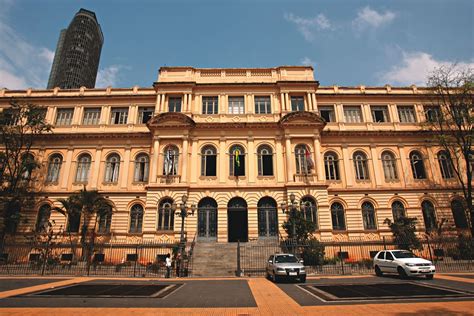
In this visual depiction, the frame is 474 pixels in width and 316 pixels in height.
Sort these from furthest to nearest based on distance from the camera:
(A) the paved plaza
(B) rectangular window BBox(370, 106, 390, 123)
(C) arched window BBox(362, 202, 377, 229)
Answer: (B) rectangular window BBox(370, 106, 390, 123) → (C) arched window BBox(362, 202, 377, 229) → (A) the paved plaza

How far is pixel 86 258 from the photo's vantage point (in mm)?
21484

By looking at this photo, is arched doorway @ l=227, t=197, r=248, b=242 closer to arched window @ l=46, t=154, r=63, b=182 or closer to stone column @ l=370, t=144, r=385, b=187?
stone column @ l=370, t=144, r=385, b=187

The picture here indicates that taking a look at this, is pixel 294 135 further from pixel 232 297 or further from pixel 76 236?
pixel 76 236

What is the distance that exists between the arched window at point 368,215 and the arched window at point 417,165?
6060 mm

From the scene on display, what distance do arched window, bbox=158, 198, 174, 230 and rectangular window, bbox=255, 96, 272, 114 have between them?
41.4 ft

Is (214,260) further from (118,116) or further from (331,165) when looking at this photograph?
(118,116)

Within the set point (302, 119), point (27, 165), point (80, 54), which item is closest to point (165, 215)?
point (27, 165)

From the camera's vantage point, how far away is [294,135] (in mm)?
25312

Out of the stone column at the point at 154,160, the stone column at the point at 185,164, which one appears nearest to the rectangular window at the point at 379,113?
the stone column at the point at 185,164

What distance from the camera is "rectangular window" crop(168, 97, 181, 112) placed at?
27.2 metres

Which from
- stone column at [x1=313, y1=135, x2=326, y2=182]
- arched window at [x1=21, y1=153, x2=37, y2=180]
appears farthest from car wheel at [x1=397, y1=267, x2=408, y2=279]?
arched window at [x1=21, y1=153, x2=37, y2=180]

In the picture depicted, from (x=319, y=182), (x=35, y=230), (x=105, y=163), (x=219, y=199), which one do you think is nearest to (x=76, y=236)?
(x=35, y=230)

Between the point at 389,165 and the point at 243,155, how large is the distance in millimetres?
15028

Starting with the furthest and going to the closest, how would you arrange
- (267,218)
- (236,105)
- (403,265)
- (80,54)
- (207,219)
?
(80,54)
(236,105)
(267,218)
(207,219)
(403,265)
